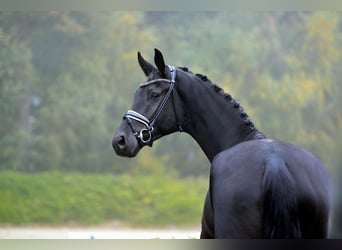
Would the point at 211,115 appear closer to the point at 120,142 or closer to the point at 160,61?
the point at 160,61

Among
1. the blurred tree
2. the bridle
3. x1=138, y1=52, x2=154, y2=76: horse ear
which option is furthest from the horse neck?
the blurred tree

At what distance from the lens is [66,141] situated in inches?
388

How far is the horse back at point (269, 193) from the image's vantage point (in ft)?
8.02

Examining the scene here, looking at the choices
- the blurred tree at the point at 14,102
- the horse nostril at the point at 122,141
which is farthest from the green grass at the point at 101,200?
the horse nostril at the point at 122,141

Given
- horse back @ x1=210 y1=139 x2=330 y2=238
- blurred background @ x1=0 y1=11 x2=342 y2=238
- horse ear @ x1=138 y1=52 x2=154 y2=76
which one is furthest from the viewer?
blurred background @ x1=0 y1=11 x2=342 y2=238

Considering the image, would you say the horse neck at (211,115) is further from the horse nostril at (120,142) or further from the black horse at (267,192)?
the horse nostril at (120,142)

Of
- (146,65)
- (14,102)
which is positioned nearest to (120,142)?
(146,65)

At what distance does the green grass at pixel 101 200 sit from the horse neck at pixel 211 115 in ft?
20.1

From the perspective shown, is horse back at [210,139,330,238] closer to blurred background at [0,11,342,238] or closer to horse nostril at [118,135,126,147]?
horse nostril at [118,135,126,147]

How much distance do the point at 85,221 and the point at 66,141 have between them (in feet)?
4.35

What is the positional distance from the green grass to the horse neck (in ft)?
20.1

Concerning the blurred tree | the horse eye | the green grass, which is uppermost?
the blurred tree

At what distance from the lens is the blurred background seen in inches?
371

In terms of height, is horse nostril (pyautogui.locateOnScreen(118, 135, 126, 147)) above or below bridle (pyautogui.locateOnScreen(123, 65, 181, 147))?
below
